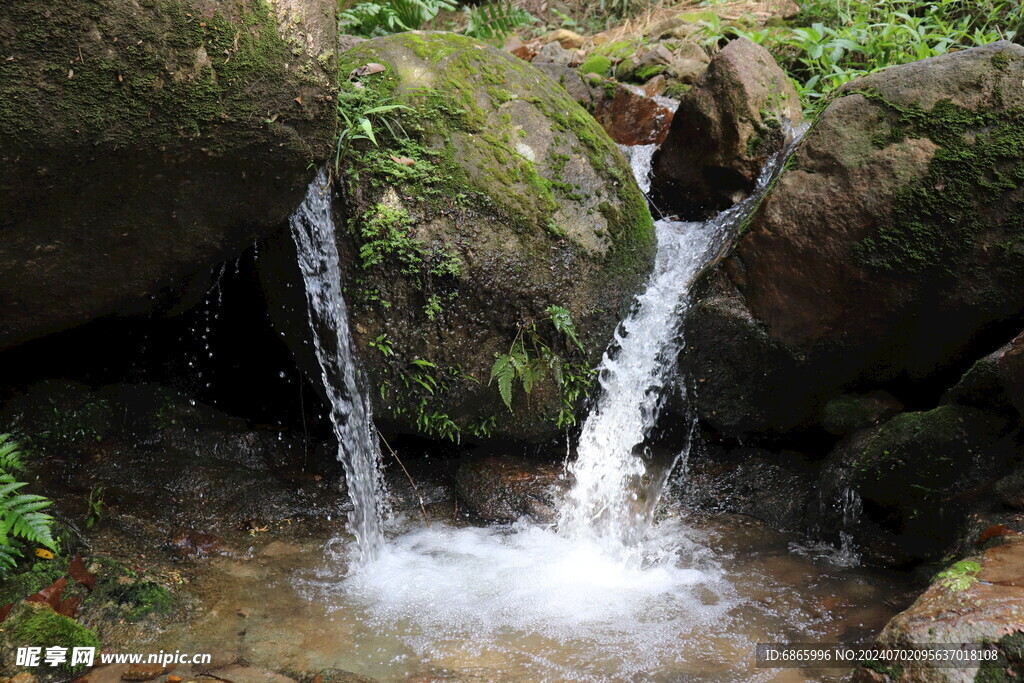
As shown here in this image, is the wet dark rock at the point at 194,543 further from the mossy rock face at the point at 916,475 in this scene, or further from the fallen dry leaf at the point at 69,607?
the mossy rock face at the point at 916,475

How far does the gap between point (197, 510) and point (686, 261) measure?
3557mm

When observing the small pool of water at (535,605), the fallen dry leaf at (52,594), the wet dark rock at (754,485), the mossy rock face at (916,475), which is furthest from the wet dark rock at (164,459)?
the mossy rock face at (916,475)

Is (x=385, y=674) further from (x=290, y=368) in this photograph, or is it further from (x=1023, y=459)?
(x=1023, y=459)

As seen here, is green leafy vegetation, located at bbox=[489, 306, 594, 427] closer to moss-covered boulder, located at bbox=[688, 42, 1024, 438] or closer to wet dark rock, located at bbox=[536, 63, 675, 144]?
moss-covered boulder, located at bbox=[688, 42, 1024, 438]

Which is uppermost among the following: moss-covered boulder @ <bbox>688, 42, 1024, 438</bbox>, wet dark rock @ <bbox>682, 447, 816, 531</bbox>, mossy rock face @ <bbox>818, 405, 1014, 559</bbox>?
moss-covered boulder @ <bbox>688, 42, 1024, 438</bbox>

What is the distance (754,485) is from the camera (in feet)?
15.3

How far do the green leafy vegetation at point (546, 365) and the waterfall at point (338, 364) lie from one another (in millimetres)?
862

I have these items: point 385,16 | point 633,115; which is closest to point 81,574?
point 385,16

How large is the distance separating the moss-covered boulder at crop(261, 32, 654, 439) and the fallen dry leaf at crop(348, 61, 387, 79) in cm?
1

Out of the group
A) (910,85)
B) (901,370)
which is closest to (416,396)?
(901,370)

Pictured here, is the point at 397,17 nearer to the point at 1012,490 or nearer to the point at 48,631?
the point at 48,631

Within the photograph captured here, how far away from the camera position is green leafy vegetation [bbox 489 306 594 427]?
14.3 feet

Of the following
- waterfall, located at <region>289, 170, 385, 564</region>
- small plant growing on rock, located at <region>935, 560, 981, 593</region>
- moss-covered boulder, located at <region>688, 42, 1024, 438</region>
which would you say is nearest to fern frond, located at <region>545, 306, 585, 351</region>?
moss-covered boulder, located at <region>688, 42, 1024, 438</region>

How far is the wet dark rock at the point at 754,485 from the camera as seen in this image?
4.45 meters
